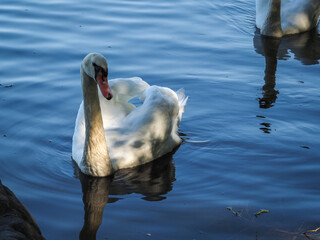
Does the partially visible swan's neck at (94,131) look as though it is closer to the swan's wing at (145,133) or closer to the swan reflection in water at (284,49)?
the swan's wing at (145,133)

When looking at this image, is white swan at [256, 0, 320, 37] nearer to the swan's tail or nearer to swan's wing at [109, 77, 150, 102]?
the swan's tail

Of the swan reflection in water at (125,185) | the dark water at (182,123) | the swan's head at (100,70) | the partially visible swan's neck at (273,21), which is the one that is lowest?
the swan reflection in water at (125,185)

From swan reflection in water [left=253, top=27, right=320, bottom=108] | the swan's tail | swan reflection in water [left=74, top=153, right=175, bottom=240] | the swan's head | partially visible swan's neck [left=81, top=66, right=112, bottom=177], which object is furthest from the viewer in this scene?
swan reflection in water [left=253, top=27, right=320, bottom=108]

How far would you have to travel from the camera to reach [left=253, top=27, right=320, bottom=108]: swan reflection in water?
10302 mm

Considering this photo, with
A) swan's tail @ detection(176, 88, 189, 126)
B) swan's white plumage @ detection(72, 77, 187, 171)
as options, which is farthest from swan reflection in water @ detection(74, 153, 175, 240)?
swan's tail @ detection(176, 88, 189, 126)

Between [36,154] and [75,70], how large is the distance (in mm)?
2936

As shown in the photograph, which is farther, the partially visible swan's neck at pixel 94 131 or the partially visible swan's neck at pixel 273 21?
the partially visible swan's neck at pixel 273 21

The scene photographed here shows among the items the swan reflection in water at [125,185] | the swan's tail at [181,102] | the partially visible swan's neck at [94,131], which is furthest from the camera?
the swan's tail at [181,102]

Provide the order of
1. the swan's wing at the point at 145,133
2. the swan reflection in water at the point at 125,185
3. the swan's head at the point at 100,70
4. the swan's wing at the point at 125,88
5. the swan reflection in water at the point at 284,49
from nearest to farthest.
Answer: the swan's head at the point at 100,70 → the swan reflection in water at the point at 125,185 → the swan's wing at the point at 145,133 → the swan's wing at the point at 125,88 → the swan reflection in water at the point at 284,49

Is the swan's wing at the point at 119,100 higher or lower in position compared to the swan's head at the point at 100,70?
lower

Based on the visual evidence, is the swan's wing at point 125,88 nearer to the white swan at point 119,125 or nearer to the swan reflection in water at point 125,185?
the white swan at point 119,125

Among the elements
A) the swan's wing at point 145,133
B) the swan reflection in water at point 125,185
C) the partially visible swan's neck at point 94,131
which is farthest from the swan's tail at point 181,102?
the partially visible swan's neck at point 94,131

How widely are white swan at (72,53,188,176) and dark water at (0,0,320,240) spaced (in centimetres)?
19

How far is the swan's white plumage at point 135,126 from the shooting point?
709 centimetres
